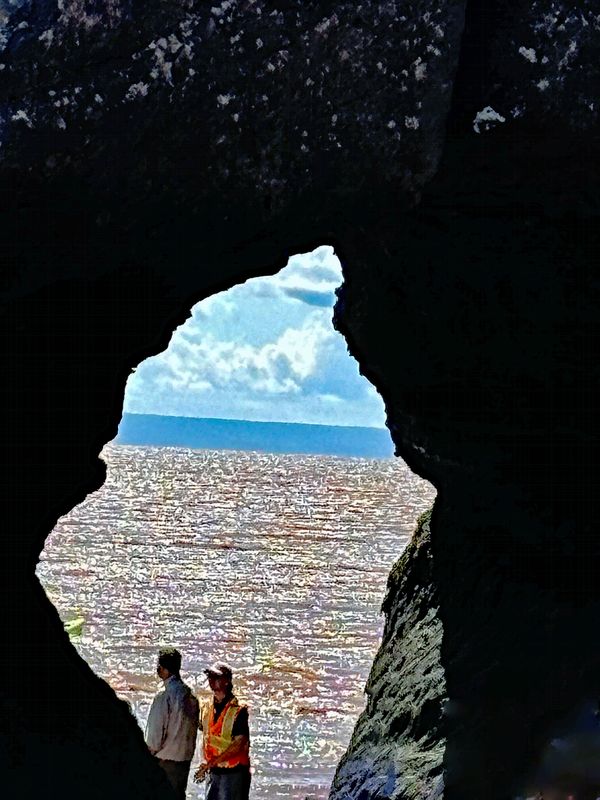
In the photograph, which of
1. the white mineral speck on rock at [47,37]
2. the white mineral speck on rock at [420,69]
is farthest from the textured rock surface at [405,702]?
the white mineral speck on rock at [47,37]

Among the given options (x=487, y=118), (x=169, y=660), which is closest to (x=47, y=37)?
(x=487, y=118)

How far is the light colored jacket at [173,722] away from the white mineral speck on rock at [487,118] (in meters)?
3.91

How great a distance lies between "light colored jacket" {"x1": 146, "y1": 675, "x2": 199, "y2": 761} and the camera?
8.23 meters

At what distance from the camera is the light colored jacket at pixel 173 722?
8234mm

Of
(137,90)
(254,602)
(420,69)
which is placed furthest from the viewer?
(254,602)

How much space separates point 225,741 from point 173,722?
399mm

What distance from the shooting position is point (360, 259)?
7.42m

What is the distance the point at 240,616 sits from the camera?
67.7ft

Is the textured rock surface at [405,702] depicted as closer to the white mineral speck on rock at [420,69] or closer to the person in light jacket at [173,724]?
the person in light jacket at [173,724]

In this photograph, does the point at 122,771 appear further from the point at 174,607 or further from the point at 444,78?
the point at 174,607

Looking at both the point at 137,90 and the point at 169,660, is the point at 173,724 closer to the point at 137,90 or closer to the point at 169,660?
the point at 169,660

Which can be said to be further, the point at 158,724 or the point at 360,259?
the point at 158,724

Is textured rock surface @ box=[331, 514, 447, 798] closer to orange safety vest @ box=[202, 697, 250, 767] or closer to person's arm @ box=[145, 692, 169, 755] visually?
orange safety vest @ box=[202, 697, 250, 767]

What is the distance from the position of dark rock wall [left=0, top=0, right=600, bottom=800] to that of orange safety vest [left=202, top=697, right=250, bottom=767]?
16.7 inches
